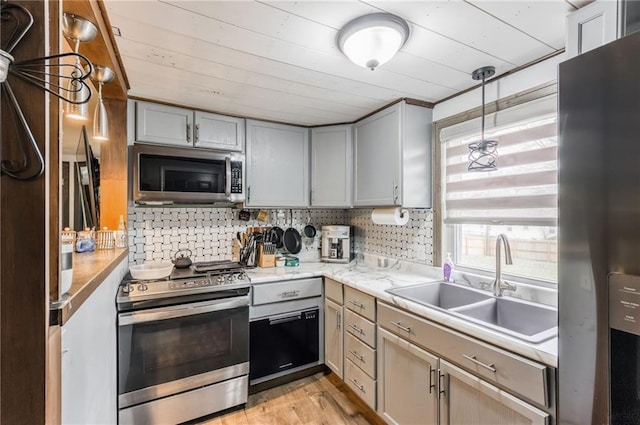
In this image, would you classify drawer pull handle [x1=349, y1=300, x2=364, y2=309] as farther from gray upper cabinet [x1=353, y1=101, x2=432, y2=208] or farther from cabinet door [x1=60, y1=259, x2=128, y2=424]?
cabinet door [x1=60, y1=259, x2=128, y2=424]

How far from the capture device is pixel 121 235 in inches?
79.0

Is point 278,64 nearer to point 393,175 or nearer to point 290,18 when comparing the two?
point 290,18

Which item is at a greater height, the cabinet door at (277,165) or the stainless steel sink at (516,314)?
the cabinet door at (277,165)

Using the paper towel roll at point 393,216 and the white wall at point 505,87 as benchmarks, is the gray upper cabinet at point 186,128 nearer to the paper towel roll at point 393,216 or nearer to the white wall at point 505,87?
the paper towel roll at point 393,216

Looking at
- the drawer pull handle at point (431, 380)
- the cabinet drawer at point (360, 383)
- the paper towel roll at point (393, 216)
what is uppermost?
the paper towel roll at point (393, 216)

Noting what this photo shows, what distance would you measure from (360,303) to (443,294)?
0.56 meters

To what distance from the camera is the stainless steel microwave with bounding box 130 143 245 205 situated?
2.07 metres

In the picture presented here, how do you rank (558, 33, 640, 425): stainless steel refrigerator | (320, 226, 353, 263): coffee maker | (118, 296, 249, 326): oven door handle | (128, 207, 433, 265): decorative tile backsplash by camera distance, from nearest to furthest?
(558, 33, 640, 425): stainless steel refrigerator
(118, 296, 249, 326): oven door handle
(128, 207, 433, 265): decorative tile backsplash
(320, 226, 353, 263): coffee maker

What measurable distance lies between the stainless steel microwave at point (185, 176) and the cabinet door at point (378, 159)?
0.99 metres

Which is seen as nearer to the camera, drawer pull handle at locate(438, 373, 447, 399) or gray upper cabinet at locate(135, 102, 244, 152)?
drawer pull handle at locate(438, 373, 447, 399)

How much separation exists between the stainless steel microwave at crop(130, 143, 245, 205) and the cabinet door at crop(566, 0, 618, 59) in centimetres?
208

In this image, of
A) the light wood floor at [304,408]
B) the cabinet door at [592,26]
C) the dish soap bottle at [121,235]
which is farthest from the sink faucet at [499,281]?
the dish soap bottle at [121,235]

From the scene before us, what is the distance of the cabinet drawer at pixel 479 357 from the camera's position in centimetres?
108

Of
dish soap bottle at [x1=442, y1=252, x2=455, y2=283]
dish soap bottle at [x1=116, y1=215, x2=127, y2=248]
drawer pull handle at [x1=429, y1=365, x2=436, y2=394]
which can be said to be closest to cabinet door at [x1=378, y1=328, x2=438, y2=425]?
drawer pull handle at [x1=429, y1=365, x2=436, y2=394]
